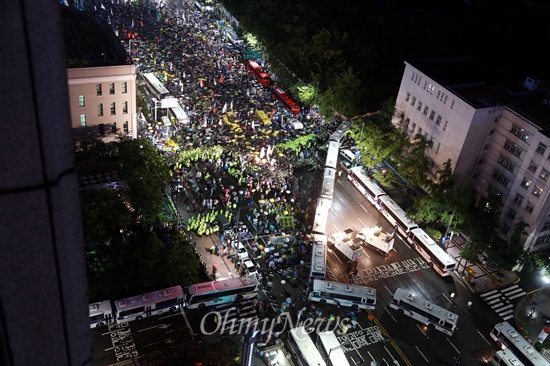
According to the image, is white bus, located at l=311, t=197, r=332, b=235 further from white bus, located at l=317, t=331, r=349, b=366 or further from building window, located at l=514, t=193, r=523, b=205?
building window, located at l=514, t=193, r=523, b=205

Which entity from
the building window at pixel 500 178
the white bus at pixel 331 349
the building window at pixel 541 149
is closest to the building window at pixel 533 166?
the building window at pixel 541 149

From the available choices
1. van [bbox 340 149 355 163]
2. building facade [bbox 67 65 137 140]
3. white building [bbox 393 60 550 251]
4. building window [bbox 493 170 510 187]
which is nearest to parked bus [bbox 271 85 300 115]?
van [bbox 340 149 355 163]

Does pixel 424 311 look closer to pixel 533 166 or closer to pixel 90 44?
pixel 533 166

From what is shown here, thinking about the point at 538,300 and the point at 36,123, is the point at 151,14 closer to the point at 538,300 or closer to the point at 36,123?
the point at 538,300

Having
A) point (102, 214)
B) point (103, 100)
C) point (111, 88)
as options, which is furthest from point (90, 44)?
point (102, 214)

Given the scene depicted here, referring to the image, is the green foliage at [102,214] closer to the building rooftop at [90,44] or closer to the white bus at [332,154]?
the building rooftop at [90,44]
